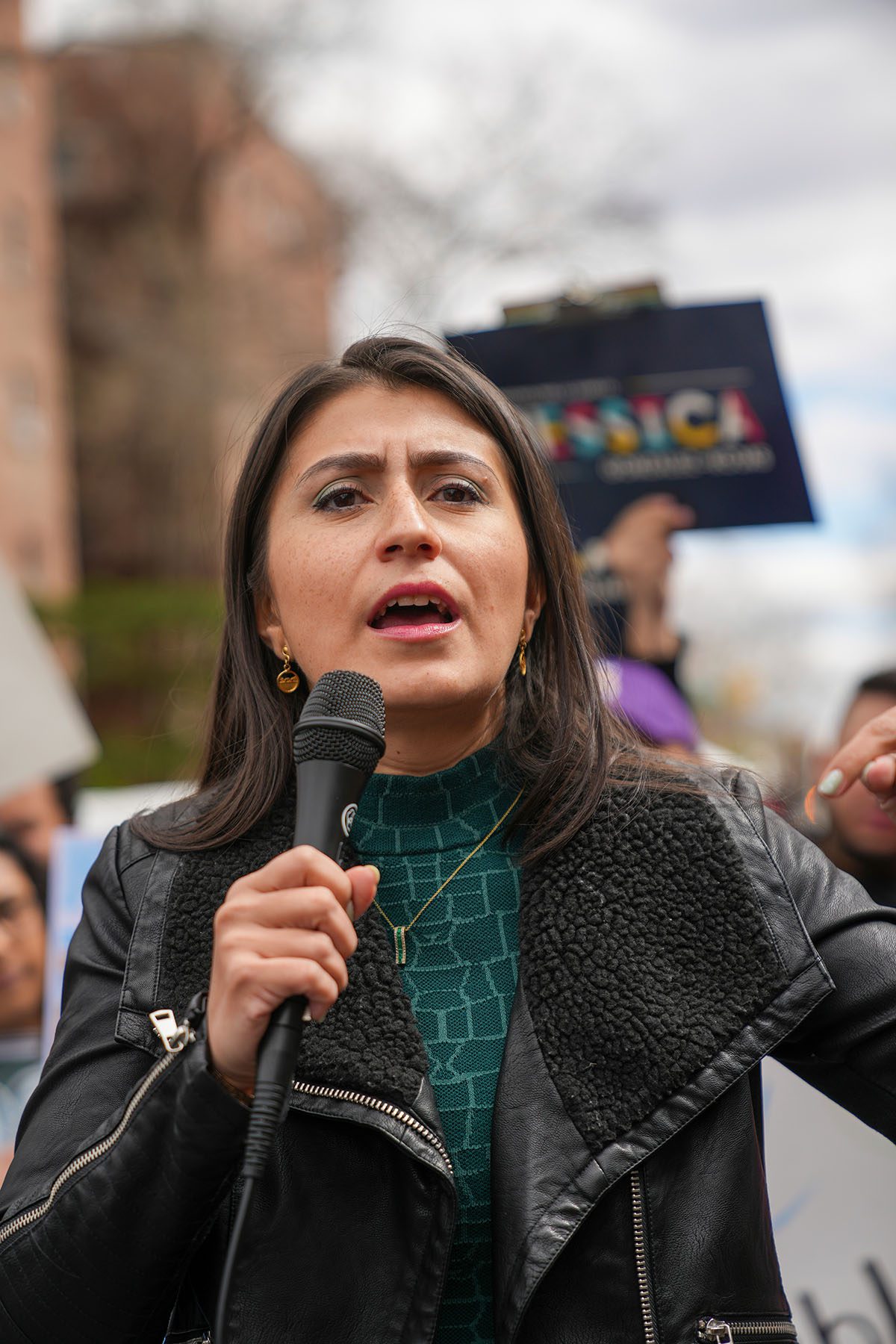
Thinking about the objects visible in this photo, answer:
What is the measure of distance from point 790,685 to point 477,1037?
28.4 m

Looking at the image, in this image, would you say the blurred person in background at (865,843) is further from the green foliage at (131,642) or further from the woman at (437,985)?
the green foliage at (131,642)

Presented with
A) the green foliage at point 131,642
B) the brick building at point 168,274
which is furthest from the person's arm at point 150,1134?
the brick building at point 168,274

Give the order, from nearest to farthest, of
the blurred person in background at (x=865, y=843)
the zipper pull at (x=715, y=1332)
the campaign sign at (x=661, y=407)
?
the zipper pull at (x=715, y=1332)
the blurred person in background at (x=865, y=843)
the campaign sign at (x=661, y=407)

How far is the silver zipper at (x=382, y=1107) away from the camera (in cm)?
164

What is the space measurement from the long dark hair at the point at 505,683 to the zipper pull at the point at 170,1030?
0.29 m

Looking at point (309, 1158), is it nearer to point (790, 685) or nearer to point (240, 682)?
point (240, 682)

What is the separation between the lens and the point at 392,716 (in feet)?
6.30

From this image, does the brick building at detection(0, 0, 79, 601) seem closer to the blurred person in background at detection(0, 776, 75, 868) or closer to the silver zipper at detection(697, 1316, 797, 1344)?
the blurred person in background at detection(0, 776, 75, 868)

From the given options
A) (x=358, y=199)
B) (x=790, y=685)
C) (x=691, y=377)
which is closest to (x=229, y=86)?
(x=358, y=199)

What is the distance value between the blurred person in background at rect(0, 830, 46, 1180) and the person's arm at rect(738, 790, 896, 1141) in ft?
8.12

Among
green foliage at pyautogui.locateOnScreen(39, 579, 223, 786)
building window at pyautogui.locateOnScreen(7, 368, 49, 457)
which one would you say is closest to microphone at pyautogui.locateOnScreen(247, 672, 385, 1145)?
green foliage at pyautogui.locateOnScreen(39, 579, 223, 786)

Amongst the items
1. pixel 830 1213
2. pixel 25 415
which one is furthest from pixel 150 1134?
pixel 25 415

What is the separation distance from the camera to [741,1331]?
161 centimetres

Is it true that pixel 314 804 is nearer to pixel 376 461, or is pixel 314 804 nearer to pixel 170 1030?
pixel 170 1030
